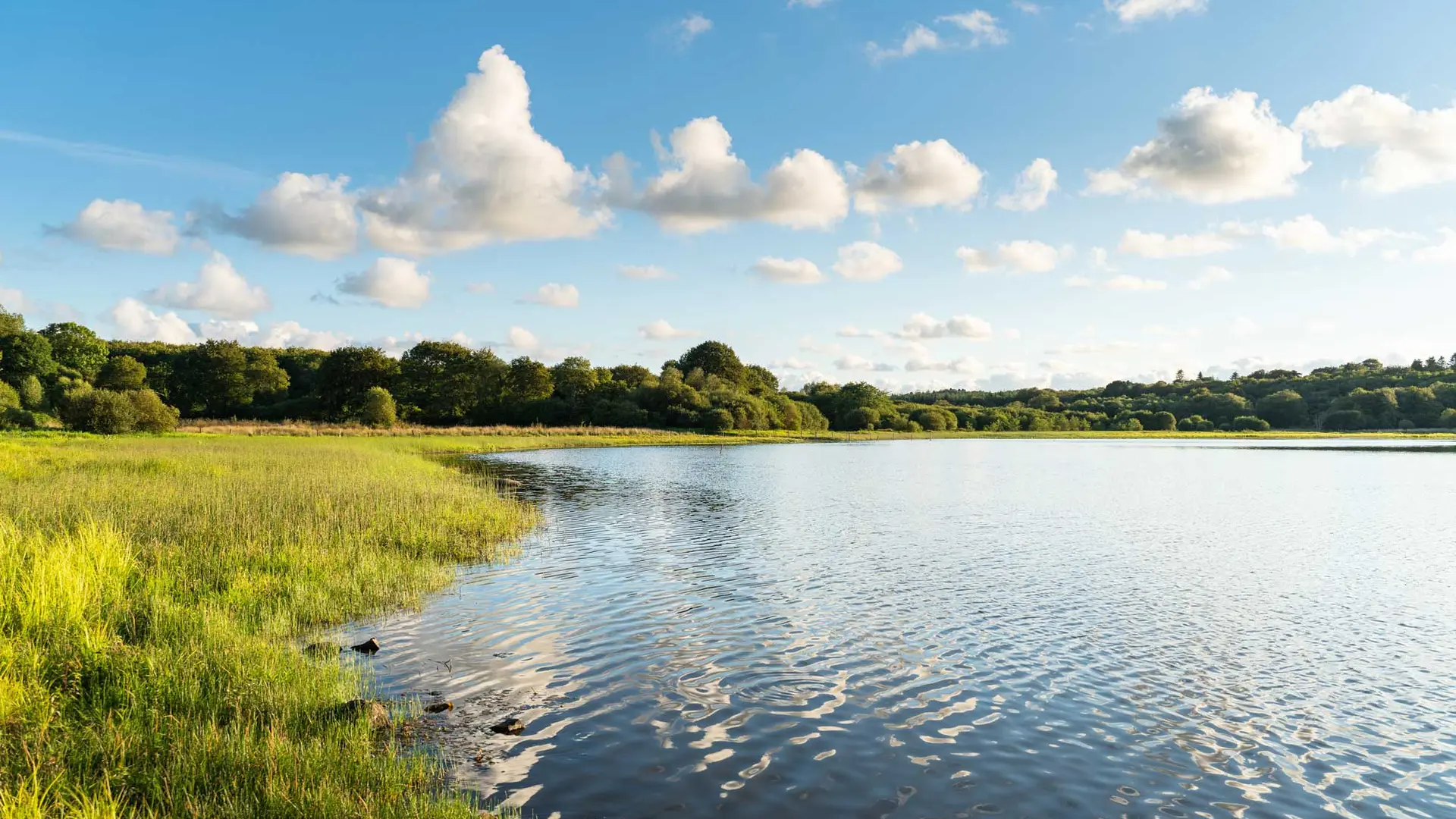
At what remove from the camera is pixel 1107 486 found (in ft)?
153

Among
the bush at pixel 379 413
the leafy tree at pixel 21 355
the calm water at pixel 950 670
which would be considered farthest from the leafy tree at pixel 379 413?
the calm water at pixel 950 670

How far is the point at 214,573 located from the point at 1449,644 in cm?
2422

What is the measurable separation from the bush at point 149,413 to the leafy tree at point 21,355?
1154 inches

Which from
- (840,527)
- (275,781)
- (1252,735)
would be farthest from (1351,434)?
(275,781)

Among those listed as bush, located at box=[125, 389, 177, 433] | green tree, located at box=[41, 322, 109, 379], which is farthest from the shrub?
green tree, located at box=[41, 322, 109, 379]

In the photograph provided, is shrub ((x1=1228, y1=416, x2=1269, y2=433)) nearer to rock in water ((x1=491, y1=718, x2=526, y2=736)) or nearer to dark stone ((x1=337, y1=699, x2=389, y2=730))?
rock in water ((x1=491, y1=718, x2=526, y2=736))

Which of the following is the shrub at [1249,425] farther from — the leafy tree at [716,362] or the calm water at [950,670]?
the calm water at [950,670]

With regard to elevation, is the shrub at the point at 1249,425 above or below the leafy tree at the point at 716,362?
below

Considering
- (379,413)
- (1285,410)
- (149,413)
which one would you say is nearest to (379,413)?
(379,413)

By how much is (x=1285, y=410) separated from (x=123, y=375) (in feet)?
730

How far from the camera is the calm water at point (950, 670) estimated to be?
8758mm

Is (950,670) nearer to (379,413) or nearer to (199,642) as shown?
(199,642)

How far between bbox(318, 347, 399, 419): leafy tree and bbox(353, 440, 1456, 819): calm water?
352 ft

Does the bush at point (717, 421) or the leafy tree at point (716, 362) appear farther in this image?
the leafy tree at point (716, 362)
